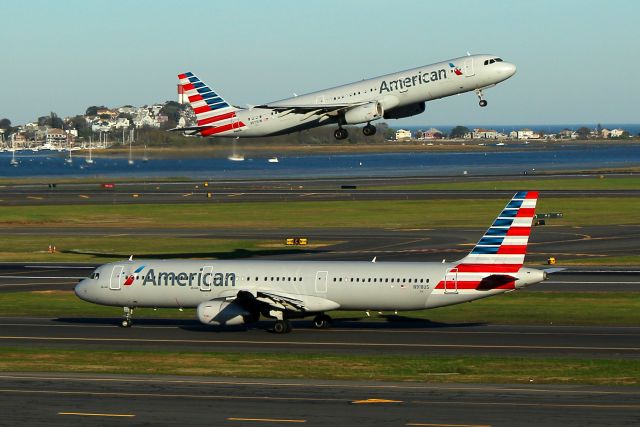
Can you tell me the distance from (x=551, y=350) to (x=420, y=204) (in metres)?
84.4

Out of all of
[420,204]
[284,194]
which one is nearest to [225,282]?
[420,204]

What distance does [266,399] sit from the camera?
1501 inches

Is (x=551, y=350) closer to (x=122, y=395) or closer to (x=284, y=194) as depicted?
(x=122, y=395)

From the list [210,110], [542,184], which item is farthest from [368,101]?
[542,184]

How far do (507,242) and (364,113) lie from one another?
2657cm

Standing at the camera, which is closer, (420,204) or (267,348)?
(267,348)

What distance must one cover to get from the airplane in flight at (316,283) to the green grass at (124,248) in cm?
3095

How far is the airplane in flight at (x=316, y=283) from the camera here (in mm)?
54094

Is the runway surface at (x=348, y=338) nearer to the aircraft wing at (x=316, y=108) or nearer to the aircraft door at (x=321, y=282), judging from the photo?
the aircraft door at (x=321, y=282)

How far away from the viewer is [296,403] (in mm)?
37344

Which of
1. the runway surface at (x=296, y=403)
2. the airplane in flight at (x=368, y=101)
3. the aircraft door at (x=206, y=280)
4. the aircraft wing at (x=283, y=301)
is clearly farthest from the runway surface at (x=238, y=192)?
the runway surface at (x=296, y=403)

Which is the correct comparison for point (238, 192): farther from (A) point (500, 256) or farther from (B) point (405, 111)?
(A) point (500, 256)

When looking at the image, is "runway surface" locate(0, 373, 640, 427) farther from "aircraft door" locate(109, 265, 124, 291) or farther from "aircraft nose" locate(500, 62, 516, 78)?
"aircraft nose" locate(500, 62, 516, 78)

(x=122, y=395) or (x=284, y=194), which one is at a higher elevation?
(x=284, y=194)
